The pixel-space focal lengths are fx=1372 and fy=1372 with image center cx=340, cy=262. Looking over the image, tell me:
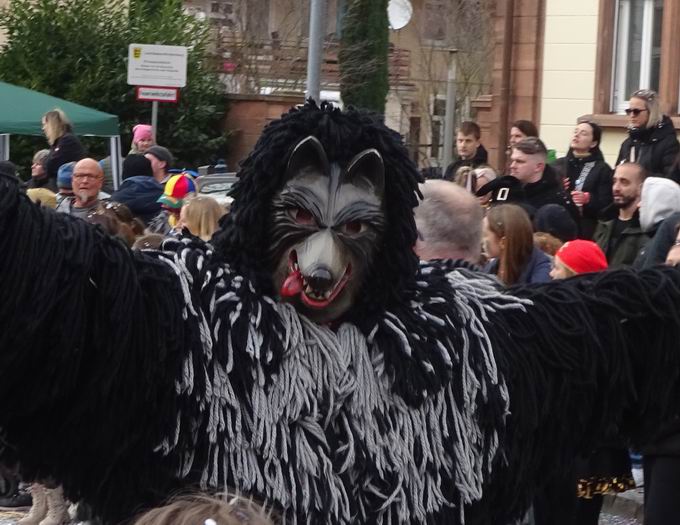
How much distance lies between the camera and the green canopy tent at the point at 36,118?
14.6m

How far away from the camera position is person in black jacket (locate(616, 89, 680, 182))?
29.5 feet

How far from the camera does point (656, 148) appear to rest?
356 inches

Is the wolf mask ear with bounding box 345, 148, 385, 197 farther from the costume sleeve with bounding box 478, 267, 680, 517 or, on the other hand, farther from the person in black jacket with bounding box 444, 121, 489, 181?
the person in black jacket with bounding box 444, 121, 489, 181

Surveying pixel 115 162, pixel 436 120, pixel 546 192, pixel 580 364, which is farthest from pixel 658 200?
pixel 436 120

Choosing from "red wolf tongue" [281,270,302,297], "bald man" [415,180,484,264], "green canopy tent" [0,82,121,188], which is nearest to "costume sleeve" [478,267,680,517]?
"red wolf tongue" [281,270,302,297]

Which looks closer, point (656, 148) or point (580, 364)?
point (580, 364)

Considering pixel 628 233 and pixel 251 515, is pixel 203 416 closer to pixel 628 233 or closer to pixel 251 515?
pixel 251 515

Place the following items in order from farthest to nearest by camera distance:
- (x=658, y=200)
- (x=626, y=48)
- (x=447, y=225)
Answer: (x=626, y=48), (x=658, y=200), (x=447, y=225)

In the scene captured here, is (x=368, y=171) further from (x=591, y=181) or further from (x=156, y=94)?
(x=156, y=94)

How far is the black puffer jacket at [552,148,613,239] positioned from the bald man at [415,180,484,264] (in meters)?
4.18

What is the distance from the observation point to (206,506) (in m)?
2.15

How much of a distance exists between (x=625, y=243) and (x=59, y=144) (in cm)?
516

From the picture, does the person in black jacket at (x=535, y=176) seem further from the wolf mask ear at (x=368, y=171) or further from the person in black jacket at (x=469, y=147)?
the wolf mask ear at (x=368, y=171)

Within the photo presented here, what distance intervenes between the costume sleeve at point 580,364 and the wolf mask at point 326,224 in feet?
1.19
